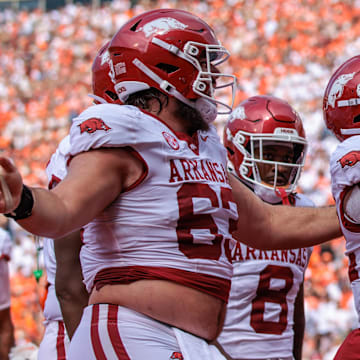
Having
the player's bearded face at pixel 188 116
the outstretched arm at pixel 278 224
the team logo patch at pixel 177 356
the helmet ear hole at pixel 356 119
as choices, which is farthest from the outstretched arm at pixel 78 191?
the helmet ear hole at pixel 356 119

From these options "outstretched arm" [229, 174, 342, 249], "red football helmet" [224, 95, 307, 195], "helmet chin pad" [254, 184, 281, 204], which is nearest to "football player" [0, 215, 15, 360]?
"red football helmet" [224, 95, 307, 195]

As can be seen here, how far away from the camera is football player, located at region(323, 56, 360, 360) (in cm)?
254

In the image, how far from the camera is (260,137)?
3900 millimetres

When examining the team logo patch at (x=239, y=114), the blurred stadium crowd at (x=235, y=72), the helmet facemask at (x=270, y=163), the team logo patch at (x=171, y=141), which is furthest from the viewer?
the blurred stadium crowd at (x=235, y=72)

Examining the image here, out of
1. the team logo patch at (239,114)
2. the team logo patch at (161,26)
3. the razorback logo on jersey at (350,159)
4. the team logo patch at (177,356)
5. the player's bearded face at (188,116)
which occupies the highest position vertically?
the team logo patch at (161,26)

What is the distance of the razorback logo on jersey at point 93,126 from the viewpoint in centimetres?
196

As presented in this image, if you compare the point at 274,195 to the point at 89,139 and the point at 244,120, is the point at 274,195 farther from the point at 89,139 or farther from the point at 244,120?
the point at 89,139

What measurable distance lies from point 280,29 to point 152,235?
41.1 feet

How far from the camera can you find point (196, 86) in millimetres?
2307

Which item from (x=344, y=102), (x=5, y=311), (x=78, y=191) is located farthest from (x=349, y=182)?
(x=5, y=311)

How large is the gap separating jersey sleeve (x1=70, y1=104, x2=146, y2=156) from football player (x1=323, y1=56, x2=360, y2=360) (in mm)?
873

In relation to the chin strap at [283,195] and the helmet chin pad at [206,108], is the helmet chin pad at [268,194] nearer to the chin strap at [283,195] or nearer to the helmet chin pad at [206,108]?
the chin strap at [283,195]

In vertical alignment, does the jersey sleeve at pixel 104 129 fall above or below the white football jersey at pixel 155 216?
above

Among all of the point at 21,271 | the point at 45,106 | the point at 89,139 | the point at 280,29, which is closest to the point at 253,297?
the point at 89,139
